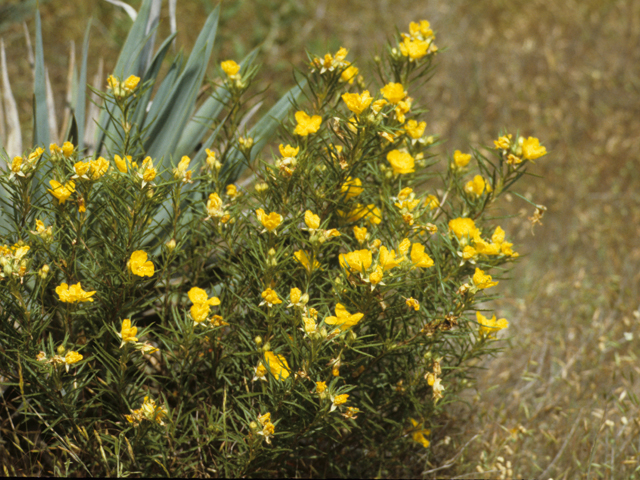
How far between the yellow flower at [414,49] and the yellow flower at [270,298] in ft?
2.83

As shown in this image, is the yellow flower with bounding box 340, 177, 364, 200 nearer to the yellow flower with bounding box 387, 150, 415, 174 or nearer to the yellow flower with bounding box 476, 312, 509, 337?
the yellow flower with bounding box 387, 150, 415, 174

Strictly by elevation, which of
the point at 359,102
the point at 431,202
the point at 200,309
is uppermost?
the point at 359,102

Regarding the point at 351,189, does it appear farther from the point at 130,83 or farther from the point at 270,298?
the point at 130,83

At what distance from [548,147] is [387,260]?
3438 mm

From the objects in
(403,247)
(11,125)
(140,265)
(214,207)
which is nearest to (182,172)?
(214,207)

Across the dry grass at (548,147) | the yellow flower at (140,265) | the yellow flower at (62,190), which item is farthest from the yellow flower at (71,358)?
the dry grass at (548,147)

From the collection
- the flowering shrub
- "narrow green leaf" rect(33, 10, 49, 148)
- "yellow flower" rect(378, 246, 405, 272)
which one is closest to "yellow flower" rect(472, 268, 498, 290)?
the flowering shrub

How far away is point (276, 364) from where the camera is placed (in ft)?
4.82

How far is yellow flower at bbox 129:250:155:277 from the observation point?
1.37 m

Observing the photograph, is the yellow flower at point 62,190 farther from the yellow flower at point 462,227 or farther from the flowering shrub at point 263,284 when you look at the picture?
the yellow flower at point 462,227

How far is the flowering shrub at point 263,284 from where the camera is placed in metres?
1.38

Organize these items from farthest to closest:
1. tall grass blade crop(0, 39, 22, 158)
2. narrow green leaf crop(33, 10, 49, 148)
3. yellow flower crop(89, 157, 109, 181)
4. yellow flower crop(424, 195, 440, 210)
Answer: tall grass blade crop(0, 39, 22, 158), narrow green leaf crop(33, 10, 49, 148), yellow flower crop(424, 195, 440, 210), yellow flower crop(89, 157, 109, 181)

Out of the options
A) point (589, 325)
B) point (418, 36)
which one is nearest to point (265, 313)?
point (418, 36)

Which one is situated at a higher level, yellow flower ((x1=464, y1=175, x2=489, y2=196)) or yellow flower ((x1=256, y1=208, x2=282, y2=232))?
yellow flower ((x1=464, y1=175, x2=489, y2=196))
